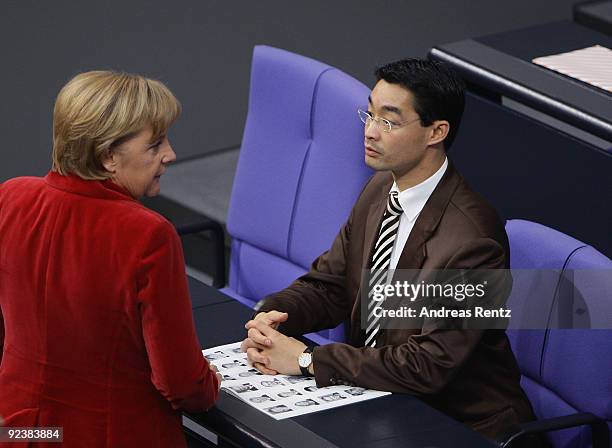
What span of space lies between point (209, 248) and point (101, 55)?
0.98 m

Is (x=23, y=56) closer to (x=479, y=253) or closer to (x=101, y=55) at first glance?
(x=101, y=55)

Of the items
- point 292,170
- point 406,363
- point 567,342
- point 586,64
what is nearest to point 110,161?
point 406,363

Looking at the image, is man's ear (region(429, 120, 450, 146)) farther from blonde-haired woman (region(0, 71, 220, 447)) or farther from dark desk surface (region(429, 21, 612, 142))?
dark desk surface (region(429, 21, 612, 142))

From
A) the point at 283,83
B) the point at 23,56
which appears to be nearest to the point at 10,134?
the point at 23,56

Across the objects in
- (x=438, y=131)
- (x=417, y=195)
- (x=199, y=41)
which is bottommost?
(x=199, y=41)

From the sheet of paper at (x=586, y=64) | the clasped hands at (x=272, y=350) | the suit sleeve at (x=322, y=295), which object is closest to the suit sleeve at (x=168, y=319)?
the clasped hands at (x=272, y=350)

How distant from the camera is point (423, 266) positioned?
9.64ft

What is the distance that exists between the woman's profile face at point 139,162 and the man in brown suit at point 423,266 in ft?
1.81

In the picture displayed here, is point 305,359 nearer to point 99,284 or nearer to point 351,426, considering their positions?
point 351,426

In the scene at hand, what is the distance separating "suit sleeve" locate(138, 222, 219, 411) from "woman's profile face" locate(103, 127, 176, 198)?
0.13 meters

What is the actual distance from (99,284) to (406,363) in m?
0.72

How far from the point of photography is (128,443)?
2537 millimetres

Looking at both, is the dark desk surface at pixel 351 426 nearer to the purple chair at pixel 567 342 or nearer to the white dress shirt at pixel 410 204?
the purple chair at pixel 567 342

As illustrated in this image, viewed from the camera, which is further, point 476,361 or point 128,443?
point 476,361
